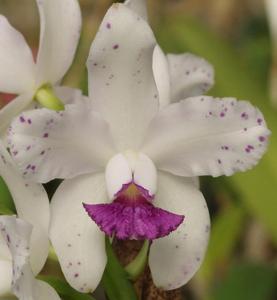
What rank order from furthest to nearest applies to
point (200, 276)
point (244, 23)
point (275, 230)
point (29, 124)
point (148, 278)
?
point (244, 23)
point (200, 276)
point (275, 230)
point (148, 278)
point (29, 124)

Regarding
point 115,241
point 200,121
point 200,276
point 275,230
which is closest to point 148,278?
point 115,241

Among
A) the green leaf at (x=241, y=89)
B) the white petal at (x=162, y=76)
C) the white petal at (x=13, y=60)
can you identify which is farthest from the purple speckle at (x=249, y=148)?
the green leaf at (x=241, y=89)

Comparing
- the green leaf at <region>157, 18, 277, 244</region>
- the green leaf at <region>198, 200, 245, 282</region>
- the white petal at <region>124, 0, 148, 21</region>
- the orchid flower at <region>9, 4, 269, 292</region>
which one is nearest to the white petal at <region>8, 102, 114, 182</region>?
the orchid flower at <region>9, 4, 269, 292</region>

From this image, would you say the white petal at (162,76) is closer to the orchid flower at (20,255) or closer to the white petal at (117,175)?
the white petal at (117,175)

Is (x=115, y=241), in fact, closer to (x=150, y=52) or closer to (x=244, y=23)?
(x=150, y=52)

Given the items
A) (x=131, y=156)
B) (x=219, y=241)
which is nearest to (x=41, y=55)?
(x=131, y=156)

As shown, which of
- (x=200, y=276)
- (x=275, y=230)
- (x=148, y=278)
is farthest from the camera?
(x=200, y=276)

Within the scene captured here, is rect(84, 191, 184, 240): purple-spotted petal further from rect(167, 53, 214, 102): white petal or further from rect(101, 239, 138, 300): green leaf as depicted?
rect(167, 53, 214, 102): white petal
